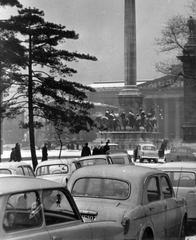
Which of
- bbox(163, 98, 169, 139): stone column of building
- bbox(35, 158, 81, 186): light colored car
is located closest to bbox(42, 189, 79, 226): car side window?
bbox(35, 158, 81, 186): light colored car

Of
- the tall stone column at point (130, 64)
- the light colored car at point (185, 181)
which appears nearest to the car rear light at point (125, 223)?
the light colored car at point (185, 181)

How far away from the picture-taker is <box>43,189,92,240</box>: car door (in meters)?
5.05

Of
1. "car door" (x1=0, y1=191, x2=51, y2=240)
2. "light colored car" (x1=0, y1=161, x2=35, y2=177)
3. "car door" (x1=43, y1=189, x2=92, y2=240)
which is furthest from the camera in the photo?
"light colored car" (x1=0, y1=161, x2=35, y2=177)

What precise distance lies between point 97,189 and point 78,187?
35 centimetres

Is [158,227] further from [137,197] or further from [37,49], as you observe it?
[37,49]

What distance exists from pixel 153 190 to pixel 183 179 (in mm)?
3634

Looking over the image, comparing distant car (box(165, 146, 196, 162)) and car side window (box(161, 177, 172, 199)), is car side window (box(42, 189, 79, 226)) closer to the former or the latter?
car side window (box(161, 177, 172, 199))

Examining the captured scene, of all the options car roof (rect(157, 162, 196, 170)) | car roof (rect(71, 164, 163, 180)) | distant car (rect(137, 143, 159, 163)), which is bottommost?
distant car (rect(137, 143, 159, 163))

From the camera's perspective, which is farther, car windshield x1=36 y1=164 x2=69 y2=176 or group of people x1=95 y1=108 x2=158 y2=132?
group of people x1=95 y1=108 x2=158 y2=132

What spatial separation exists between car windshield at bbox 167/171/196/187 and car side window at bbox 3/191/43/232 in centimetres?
671

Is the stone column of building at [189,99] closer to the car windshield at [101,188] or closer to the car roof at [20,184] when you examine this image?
the car windshield at [101,188]

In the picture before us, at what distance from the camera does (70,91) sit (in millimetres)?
34531

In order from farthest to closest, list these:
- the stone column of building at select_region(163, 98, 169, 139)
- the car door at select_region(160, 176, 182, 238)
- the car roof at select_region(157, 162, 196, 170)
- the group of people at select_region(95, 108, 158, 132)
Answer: the stone column of building at select_region(163, 98, 169, 139) < the group of people at select_region(95, 108, 158, 132) < the car roof at select_region(157, 162, 196, 170) < the car door at select_region(160, 176, 182, 238)

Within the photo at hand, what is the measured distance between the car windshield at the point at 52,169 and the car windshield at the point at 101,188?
660 centimetres
